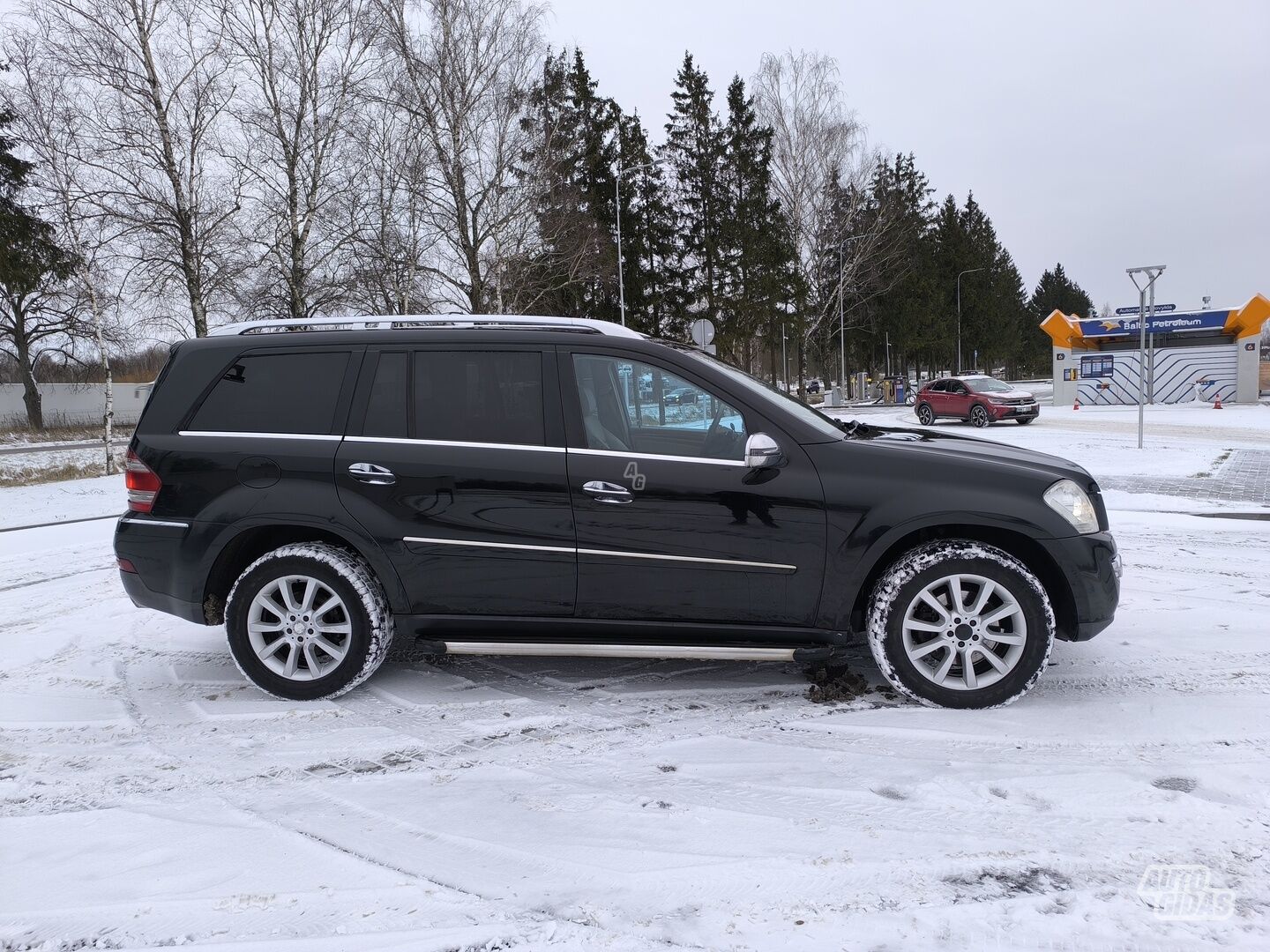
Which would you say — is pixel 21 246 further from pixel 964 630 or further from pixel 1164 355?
pixel 1164 355

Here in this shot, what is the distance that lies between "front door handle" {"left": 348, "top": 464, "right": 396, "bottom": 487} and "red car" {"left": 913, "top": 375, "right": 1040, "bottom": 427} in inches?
923

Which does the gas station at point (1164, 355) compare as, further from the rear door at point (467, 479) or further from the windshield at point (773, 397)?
the rear door at point (467, 479)

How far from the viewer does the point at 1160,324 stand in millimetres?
32281

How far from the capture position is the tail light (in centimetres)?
402

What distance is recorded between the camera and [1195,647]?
4293 millimetres

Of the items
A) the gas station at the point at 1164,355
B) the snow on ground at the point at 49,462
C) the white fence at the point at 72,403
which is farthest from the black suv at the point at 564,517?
the white fence at the point at 72,403

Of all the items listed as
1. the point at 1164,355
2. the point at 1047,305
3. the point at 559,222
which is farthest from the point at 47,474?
the point at 1047,305

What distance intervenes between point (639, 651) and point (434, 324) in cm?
196

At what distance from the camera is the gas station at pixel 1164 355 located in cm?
3067

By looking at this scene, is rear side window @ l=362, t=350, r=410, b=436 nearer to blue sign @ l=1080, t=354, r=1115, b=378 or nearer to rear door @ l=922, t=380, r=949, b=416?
rear door @ l=922, t=380, r=949, b=416

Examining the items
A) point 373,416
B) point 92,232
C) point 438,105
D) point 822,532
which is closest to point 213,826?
point 373,416

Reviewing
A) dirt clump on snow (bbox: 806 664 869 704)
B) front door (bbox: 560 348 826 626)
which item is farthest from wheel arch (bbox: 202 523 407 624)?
dirt clump on snow (bbox: 806 664 869 704)

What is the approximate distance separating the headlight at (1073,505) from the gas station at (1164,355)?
32.1 m

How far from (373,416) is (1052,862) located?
339cm
